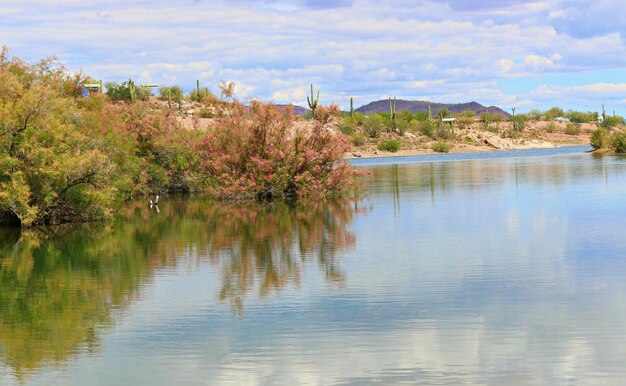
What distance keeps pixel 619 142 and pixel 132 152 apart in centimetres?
5757

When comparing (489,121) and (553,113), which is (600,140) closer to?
(489,121)

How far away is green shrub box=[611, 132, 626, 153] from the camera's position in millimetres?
84500

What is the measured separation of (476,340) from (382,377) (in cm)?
196

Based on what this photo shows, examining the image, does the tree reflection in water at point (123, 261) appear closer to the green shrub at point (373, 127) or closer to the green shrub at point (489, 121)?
the green shrub at point (373, 127)

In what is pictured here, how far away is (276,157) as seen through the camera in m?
37.1

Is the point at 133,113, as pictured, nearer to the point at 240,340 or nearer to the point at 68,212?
the point at 68,212

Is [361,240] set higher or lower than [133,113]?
lower

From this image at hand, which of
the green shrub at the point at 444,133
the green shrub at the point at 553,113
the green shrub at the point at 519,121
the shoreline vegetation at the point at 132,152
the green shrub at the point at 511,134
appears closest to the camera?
the shoreline vegetation at the point at 132,152

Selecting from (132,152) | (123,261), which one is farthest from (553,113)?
(123,261)

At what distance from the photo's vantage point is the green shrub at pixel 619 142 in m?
84.5

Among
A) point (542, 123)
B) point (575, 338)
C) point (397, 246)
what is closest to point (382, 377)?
point (575, 338)

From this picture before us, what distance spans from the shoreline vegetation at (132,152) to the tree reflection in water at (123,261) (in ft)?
4.34

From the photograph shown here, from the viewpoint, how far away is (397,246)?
818 inches

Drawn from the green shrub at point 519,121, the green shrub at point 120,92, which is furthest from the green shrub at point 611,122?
the green shrub at point 120,92
